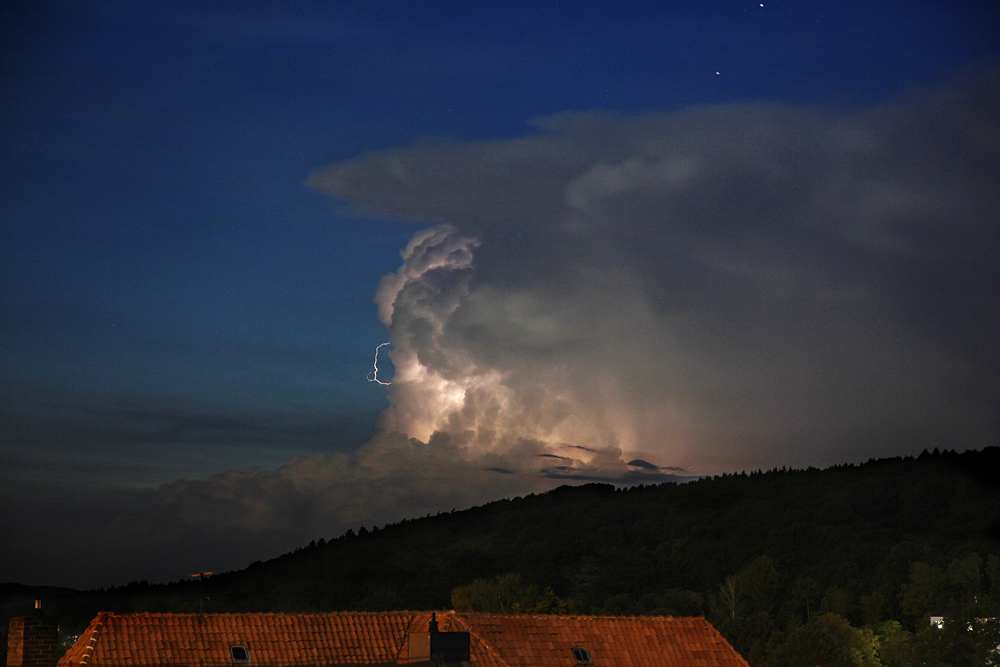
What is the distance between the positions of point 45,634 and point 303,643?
28.3 feet

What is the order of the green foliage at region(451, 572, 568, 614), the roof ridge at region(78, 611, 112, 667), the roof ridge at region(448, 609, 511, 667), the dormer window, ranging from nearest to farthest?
the roof ridge at region(78, 611, 112, 667) → the dormer window → the roof ridge at region(448, 609, 511, 667) → the green foliage at region(451, 572, 568, 614)

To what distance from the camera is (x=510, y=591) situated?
11556 centimetres

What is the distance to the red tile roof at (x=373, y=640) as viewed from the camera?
135ft

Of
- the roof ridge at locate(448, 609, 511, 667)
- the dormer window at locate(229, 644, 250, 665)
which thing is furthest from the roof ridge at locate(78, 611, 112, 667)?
the roof ridge at locate(448, 609, 511, 667)

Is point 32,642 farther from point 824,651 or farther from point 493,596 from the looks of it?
point 493,596

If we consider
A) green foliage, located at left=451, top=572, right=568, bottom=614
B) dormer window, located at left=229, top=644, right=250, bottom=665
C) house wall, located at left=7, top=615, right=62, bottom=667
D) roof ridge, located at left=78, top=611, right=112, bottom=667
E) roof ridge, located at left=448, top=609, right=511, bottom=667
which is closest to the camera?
house wall, located at left=7, top=615, right=62, bottom=667

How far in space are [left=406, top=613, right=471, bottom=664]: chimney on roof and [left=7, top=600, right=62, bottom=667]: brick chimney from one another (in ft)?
39.0

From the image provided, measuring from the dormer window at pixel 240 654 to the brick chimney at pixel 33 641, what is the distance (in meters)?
5.69

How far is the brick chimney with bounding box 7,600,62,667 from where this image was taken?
129 feet

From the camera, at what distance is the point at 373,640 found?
146 feet

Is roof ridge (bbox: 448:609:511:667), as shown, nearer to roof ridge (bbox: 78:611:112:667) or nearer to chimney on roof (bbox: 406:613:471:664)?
chimney on roof (bbox: 406:613:471:664)

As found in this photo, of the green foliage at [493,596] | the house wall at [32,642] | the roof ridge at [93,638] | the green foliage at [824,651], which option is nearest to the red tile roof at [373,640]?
the roof ridge at [93,638]

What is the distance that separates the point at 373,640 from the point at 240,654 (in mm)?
4828

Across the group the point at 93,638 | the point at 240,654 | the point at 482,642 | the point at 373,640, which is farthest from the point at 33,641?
the point at 482,642
